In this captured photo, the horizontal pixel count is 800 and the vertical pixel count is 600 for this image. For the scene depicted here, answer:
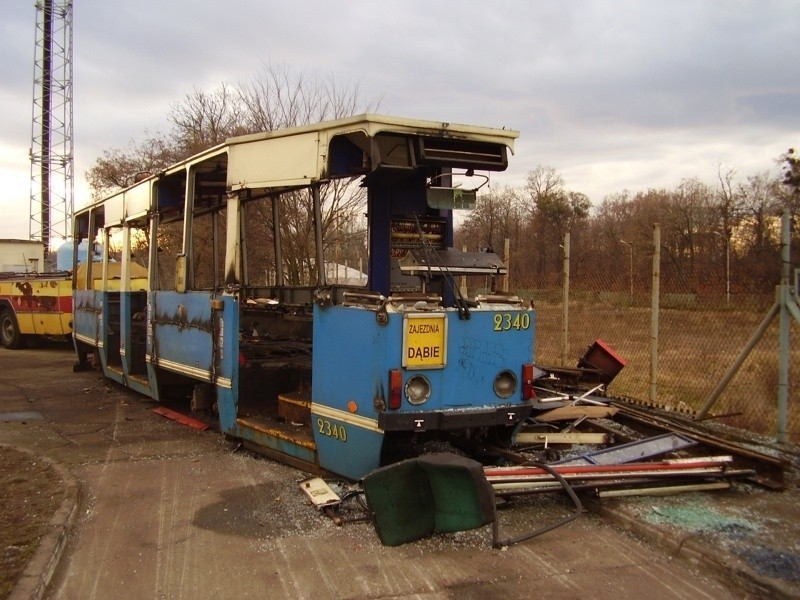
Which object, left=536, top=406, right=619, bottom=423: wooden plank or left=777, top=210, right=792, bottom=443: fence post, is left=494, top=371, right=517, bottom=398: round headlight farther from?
left=777, top=210, right=792, bottom=443: fence post

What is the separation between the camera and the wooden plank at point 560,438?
19.0 ft

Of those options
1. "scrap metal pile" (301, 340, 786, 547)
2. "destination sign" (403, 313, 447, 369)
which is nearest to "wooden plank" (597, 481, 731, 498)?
"scrap metal pile" (301, 340, 786, 547)

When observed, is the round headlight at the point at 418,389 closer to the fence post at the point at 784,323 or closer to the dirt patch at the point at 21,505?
the dirt patch at the point at 21,505

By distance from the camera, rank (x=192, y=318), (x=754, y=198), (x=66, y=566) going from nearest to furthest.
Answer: (x=66, y=566), (x=192, y=318), (x=754, y=198)

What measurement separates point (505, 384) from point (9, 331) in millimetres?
15187

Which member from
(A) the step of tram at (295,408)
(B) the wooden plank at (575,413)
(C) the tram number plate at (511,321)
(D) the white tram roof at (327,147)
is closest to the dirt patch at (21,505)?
(A) the step of tram at (295,408)

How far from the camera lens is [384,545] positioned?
162 inches

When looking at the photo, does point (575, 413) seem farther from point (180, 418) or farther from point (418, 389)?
point (180, 418)

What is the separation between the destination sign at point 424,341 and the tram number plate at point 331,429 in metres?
0.76

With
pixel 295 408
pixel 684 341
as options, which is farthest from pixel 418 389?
pixel 684 341

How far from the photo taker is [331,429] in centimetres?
504

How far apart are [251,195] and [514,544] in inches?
151

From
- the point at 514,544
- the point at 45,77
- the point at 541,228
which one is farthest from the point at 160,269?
the point at 541,228

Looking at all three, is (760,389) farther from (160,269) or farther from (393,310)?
(160,269)
